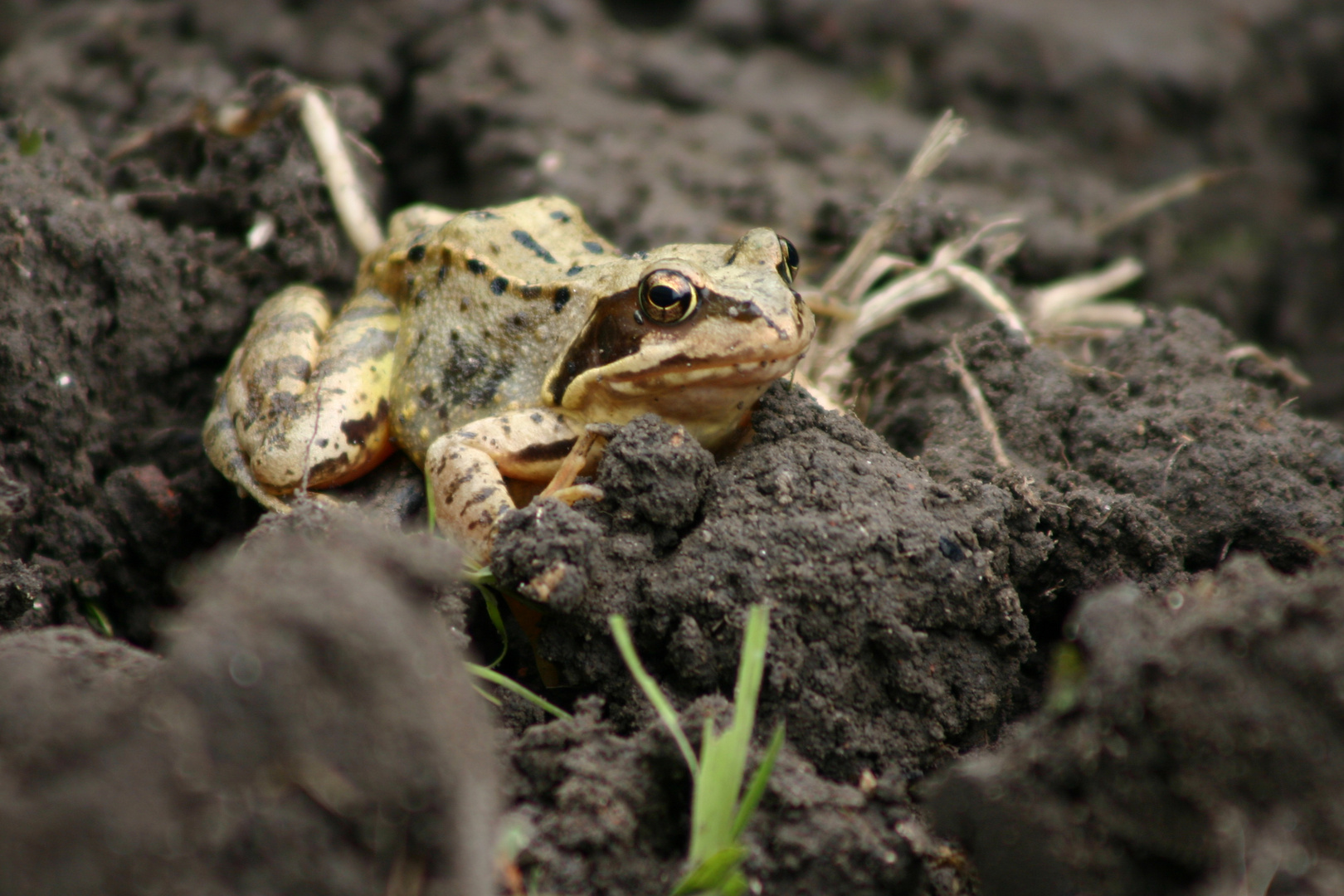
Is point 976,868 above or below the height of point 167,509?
above

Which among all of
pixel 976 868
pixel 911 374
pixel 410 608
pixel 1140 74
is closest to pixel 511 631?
pixel 410 608

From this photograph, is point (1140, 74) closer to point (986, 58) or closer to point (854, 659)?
point (986, 58)

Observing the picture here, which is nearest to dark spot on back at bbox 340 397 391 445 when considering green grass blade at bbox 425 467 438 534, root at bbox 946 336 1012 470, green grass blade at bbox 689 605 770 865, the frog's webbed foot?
green grass blade at bbox 425 467 438 534

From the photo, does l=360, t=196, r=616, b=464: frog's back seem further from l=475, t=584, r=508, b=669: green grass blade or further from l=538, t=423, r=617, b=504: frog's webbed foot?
l=475, t=584, r=508, b=669: green grass blade

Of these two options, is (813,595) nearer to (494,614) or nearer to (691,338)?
(691,338)

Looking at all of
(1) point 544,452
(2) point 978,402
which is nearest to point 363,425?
(1) point 544,452

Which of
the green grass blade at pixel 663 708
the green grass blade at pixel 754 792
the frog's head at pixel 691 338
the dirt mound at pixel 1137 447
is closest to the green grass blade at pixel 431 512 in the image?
the frog's head at pixel 691 338
